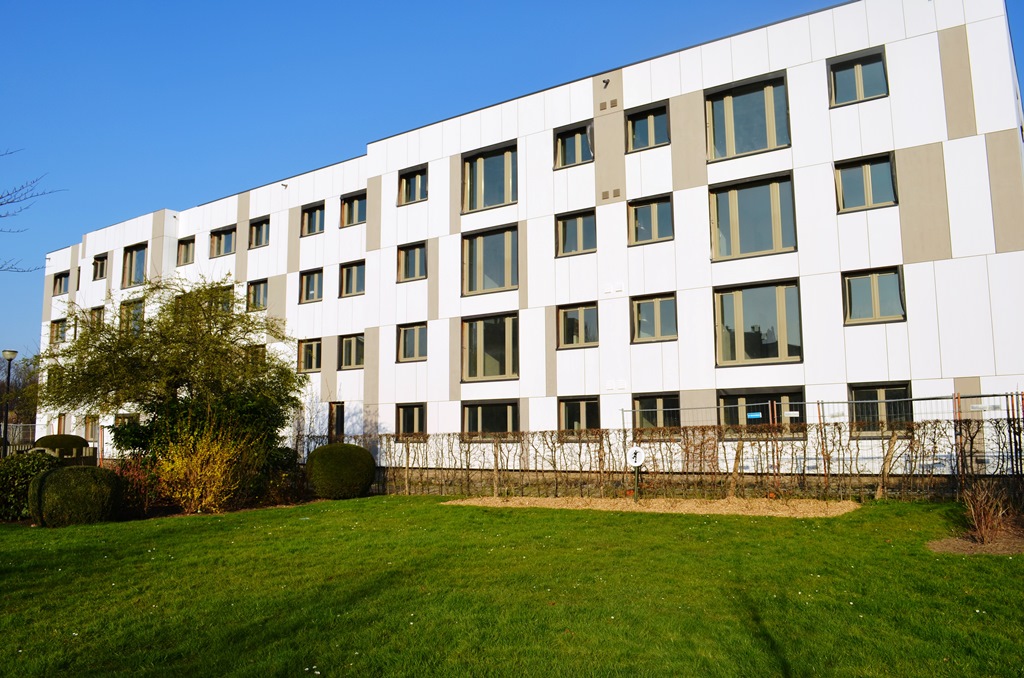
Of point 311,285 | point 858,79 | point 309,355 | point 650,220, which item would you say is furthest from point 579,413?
point 311,285

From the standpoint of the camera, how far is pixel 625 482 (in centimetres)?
1880

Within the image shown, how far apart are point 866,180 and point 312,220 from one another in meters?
20.8

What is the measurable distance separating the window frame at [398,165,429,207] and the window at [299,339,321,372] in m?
6.70

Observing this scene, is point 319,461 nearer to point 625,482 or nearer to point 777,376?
point 625,482

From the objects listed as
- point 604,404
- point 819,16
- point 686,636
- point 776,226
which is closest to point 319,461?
point 604,404

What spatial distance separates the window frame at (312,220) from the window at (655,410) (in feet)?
51.1

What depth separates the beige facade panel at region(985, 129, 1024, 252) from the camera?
16703 millimetres

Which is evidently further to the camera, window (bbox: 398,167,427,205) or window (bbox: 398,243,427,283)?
window (bbox: 398,167,427,205)

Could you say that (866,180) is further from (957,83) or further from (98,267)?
(98,267)

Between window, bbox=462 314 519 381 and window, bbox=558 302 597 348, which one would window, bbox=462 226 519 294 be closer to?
window, bbox=462 314 519 381

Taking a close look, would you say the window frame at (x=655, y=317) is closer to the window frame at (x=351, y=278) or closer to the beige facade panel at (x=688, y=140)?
the beige facade panel at (x=688, y=140)

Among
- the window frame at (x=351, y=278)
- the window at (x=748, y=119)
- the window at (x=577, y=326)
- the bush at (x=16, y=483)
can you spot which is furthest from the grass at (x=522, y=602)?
the window frame at (x=351, y=278)

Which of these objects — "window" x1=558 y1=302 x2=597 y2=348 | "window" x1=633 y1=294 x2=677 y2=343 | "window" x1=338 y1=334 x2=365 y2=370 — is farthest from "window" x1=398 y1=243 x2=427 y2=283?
"window" x1=633 y1=294 x2=677 y2=343

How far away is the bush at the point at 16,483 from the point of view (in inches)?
607
